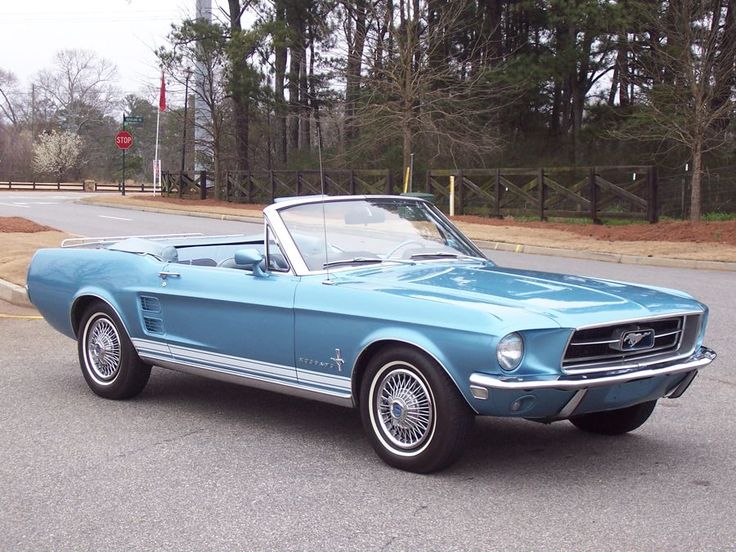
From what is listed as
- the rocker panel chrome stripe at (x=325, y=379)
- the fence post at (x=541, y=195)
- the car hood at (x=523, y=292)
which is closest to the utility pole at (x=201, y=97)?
the fence post at (x=541, y=195)

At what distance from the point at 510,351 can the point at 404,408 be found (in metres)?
0.71

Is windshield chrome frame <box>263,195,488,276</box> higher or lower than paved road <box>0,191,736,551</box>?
higher

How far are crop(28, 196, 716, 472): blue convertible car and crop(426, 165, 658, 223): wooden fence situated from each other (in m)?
18.9

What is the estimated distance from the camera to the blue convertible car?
4.47 metres

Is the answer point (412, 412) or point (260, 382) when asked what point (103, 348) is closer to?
point (260, 382)

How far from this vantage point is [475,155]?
36.1 metres

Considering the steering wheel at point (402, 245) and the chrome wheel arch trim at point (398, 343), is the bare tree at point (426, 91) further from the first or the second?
the chrome wheel arch trim at point (398, 343)

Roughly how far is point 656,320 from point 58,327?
15.1 feet

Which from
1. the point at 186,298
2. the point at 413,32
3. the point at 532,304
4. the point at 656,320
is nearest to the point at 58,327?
the point at 186,298

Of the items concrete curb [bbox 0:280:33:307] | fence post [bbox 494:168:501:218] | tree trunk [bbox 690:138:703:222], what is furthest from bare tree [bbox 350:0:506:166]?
concrete curb [bbox 0:280:33:307]

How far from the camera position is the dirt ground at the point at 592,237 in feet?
56.1

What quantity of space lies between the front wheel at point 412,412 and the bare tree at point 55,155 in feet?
265

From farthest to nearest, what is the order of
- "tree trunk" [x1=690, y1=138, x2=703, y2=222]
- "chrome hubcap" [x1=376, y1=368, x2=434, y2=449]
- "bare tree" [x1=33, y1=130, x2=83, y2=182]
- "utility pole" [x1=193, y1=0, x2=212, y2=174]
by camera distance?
"bare tree" [x1=33, y1=130, x2=83, y2=182] → "utility pole" [x1=193, y1=0, x2=212, y2=174] → "tree trunk" [x1=690, y1=138, x2=703, y2=222] → "chrome hubcap" [x1=376, y1=368, x2=434, y2=449]

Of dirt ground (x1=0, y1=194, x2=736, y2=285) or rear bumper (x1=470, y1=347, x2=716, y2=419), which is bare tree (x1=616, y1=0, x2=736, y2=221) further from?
rear bumper (x1=470, y1=347, x2=716, y2=419)
